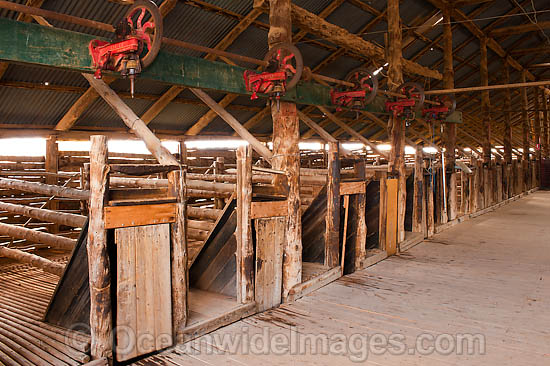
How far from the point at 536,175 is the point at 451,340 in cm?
2269

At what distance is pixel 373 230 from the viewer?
730 cm

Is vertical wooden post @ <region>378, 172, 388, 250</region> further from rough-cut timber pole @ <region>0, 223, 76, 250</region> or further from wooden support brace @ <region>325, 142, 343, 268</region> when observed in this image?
rough-cut timber pole @ <region>0, 223, 76, 250</region>

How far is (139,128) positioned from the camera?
441 cm

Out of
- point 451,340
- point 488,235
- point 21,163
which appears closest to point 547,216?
point 488,235

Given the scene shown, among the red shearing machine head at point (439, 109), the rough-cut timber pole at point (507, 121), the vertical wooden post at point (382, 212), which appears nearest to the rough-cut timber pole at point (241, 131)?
the vertical wooden post at point (382, 212)

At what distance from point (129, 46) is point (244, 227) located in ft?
6.48

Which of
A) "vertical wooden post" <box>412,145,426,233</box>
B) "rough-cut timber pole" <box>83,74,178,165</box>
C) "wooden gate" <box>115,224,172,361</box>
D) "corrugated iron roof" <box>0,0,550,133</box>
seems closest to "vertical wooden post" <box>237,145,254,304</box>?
"rough-cut timber pole" <box>83,74,178,165</box>

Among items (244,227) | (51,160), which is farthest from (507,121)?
(244,227)

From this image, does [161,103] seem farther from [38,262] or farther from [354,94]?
[38,262]

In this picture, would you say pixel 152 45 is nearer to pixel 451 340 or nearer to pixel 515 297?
pixel 451 340

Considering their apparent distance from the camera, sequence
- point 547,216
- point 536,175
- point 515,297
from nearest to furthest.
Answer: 1. point 515,297
2. point 547,216
3. point 536,175

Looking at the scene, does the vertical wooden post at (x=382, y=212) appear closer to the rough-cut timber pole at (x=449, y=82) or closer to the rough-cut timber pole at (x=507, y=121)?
the rough-cut timber pole at (x=449, y=82)

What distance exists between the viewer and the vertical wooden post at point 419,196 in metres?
8.25

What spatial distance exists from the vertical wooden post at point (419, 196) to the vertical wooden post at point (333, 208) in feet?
10.00
